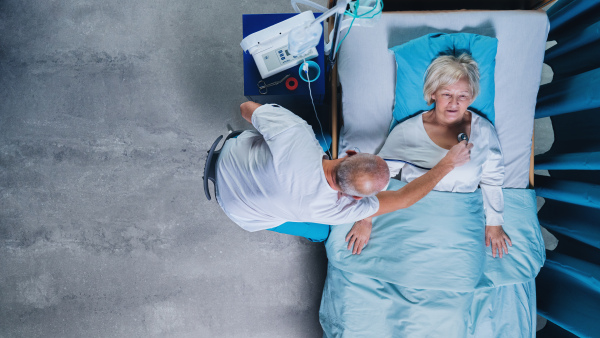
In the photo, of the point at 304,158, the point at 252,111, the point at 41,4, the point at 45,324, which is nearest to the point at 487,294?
the point at 304,158

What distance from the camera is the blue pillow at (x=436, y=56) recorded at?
6.01 feet

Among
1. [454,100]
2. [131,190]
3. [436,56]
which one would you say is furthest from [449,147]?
[131,190]

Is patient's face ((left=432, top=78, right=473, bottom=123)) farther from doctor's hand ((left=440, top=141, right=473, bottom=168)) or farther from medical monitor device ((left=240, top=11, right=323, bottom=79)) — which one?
medical monitor device ((left=240, top=11, right=323, bottom=79))

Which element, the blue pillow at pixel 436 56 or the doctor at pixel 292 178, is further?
the blue pillow at pixel 436 56

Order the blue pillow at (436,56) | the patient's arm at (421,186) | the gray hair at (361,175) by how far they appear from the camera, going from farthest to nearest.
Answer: the blue pillow at (436,56)
the patient's arm at (421,186)
the gray hair at (361,175)

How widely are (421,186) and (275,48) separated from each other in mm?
1104

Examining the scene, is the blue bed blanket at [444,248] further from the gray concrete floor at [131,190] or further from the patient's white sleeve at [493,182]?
the gray concrete floor at [131,190]

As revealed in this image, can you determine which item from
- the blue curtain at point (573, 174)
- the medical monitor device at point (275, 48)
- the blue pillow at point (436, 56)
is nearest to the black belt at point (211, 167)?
the medical monitor device at point (275, 48)

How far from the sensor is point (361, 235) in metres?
1.83

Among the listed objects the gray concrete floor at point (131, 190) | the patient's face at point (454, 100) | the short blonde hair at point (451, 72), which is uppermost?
the short blonde hair at point (451, 72)

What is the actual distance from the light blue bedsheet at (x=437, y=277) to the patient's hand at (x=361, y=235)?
0.11ft

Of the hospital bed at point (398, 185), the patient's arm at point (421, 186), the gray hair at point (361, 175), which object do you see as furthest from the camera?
the hospital bed at point (398, 185)

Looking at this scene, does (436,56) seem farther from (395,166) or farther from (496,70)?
(395,166)

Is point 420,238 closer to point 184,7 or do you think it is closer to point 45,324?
point 184,7
